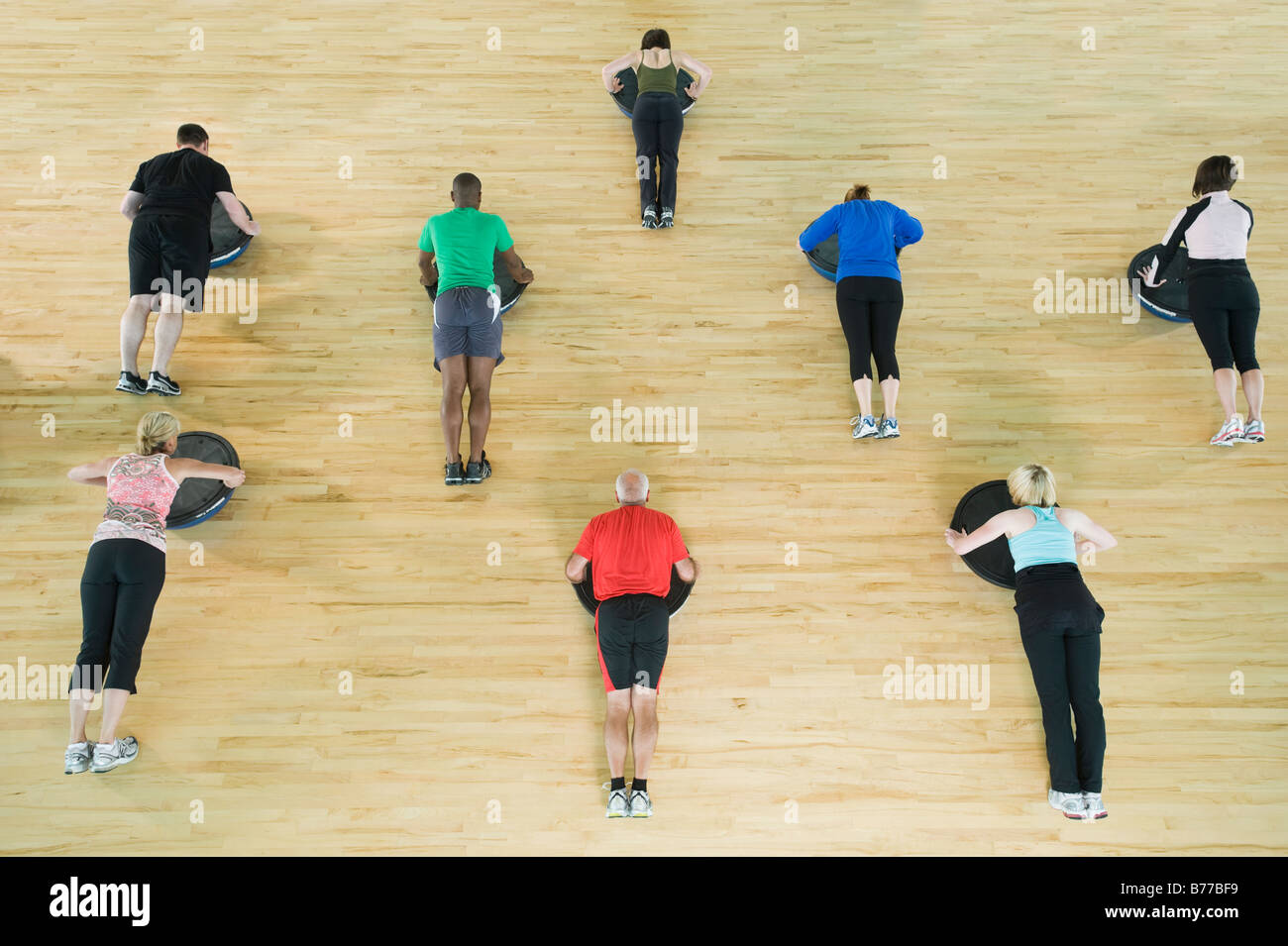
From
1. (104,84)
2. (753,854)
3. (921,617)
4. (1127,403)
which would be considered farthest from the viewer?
(104,84)

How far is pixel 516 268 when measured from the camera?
163 inches

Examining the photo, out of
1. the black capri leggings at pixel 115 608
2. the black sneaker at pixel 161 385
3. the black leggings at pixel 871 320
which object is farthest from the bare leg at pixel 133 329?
the black leggings at pixel 871 320

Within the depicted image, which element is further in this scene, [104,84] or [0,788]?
[104,84]

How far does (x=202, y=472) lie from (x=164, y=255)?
4.23ft

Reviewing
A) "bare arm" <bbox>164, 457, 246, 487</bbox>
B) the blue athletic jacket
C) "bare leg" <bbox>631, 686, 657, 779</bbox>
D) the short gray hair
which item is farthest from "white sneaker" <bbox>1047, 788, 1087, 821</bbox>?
"bare arm" <bbox>164, 457, 246, 487</bbox>

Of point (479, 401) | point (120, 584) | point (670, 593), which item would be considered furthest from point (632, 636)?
point (120, 584)

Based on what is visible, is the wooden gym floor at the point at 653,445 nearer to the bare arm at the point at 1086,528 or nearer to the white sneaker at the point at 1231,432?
the white sneaker at the point at 1231,432

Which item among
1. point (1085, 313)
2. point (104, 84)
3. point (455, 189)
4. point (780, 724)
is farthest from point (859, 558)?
point (104, 84)

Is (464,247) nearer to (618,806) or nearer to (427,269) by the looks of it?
(427,269)

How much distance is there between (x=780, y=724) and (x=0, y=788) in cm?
351

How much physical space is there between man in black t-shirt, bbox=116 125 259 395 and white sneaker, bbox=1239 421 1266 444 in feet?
17.7

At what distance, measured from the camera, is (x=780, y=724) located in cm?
361

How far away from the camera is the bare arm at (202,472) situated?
11.6 ft
